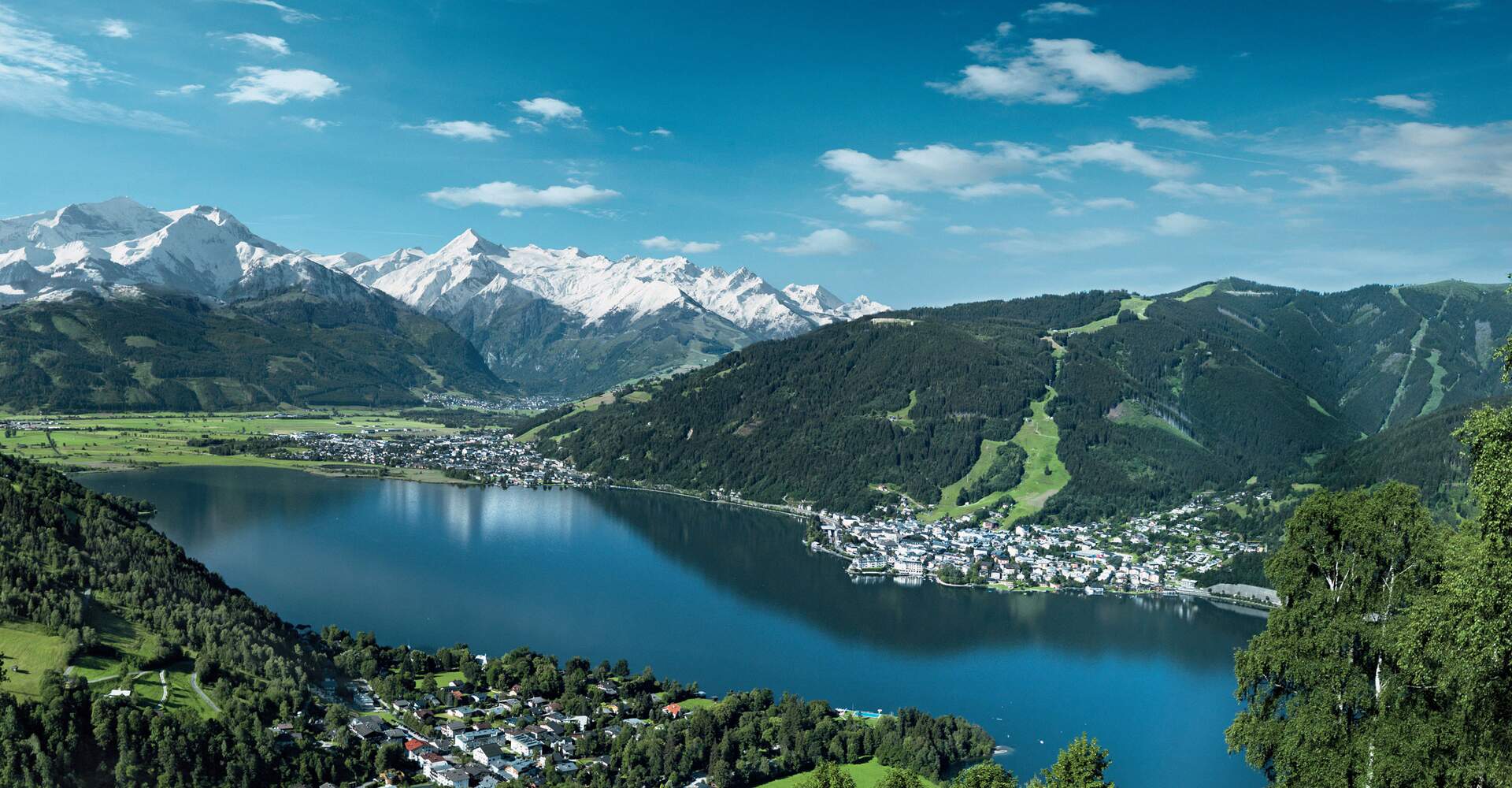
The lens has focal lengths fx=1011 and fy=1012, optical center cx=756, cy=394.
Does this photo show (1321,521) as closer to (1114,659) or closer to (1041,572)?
(1114,659)

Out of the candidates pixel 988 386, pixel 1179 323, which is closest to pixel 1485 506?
pixel 988 386

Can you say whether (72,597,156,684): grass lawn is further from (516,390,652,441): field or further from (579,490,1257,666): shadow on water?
(516,390,652,441): field

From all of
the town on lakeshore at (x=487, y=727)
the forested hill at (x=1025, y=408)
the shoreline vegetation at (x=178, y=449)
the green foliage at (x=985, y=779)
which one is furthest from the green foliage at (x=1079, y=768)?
the forested hill at (x=1025, y=408)

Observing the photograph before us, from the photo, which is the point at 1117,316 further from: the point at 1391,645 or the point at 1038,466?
the point at 1391,645

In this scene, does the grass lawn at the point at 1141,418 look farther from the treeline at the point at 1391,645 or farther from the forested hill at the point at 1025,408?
the treeline at the point at 1391,645

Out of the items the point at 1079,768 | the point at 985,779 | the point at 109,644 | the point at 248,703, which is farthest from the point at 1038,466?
the point at 1079,768

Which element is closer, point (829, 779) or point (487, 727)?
point (829, 779)

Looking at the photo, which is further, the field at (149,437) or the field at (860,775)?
the field at (149,437)
